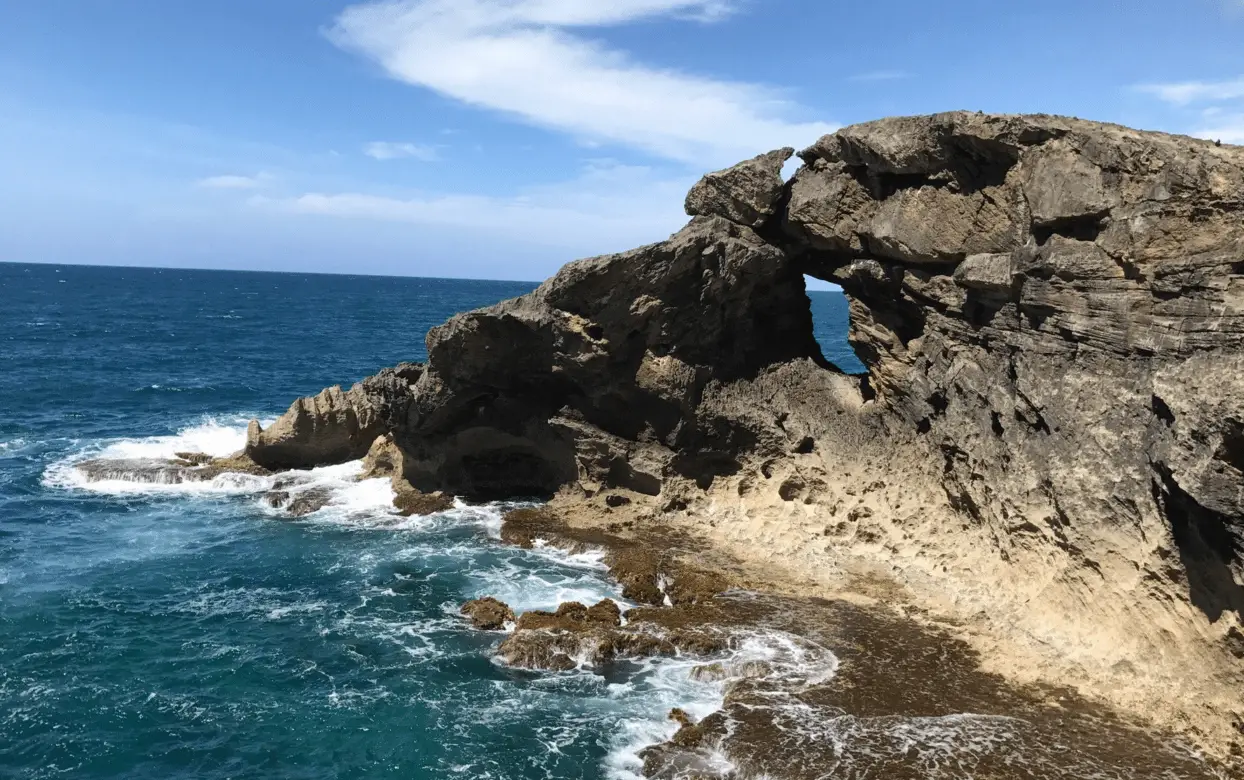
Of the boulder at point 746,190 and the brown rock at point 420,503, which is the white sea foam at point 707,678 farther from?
the boulder at point 746,190

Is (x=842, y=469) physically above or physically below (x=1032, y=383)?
below

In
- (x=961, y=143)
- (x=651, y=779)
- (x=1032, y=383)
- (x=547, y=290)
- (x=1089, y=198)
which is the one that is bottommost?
(x=651, y=779)

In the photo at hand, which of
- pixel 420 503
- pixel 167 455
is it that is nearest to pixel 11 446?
pixel 167 455

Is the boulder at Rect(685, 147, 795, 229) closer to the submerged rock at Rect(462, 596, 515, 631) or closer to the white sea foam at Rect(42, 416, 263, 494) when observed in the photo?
the submerged rock at Rect(462, 596, 515, 631)

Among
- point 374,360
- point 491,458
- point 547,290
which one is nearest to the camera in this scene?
point 547,290

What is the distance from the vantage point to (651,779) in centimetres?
1747

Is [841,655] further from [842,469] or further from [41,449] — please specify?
[41,449]

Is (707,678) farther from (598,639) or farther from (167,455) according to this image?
(167,455)

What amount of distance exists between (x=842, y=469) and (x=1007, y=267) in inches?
330

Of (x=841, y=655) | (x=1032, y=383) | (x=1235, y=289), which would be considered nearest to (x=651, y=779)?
(x=841, y=655)

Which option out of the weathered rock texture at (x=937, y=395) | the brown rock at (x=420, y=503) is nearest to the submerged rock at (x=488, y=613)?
the weathered rock texture at (x=937, y=395)

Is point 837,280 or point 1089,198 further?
point 837,280

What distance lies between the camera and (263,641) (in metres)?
23.3

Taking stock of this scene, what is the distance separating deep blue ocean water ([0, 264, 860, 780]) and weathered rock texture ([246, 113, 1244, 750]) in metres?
4.71
